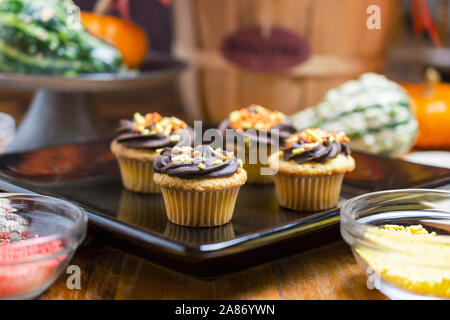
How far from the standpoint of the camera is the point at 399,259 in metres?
1.15

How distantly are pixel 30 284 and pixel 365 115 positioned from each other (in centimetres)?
145

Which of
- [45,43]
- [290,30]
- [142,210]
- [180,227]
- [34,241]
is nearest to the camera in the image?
[34,241]

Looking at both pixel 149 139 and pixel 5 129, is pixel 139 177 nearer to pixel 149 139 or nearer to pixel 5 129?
pixel 149 139

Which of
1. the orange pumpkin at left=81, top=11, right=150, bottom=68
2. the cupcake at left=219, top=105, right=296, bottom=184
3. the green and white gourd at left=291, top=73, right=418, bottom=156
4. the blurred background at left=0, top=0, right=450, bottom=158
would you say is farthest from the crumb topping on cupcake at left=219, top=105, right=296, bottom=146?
the orange pumpkin at left=81, top=11, right=150, bottom=68

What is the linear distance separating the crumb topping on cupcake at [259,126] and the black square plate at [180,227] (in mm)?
135

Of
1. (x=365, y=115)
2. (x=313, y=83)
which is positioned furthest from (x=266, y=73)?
(x=365, y=115)

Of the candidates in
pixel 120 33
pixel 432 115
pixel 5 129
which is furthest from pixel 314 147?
pixel 120 33

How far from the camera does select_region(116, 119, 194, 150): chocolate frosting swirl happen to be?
5.63 ft

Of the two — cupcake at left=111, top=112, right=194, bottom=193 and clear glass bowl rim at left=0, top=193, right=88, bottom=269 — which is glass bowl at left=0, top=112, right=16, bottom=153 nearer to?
cupcake at left=111, top=112, right=194, bottom=193

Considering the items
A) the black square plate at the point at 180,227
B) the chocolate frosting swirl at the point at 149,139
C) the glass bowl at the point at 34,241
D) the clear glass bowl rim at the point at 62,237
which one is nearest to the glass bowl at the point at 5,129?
the black square plate at the point at 180,227

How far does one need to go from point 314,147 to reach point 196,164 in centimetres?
33

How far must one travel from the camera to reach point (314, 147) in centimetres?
162

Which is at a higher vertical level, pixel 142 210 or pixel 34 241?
pixel 34 241
